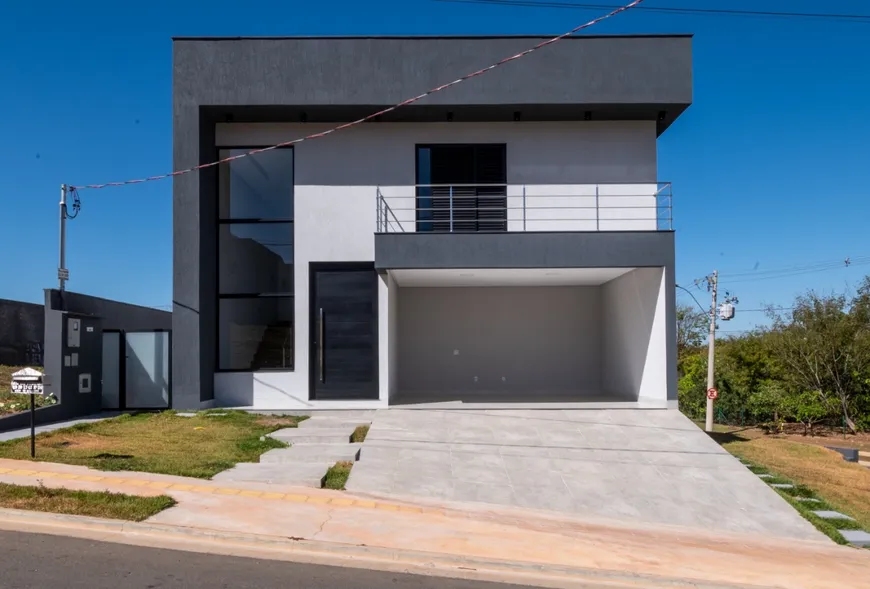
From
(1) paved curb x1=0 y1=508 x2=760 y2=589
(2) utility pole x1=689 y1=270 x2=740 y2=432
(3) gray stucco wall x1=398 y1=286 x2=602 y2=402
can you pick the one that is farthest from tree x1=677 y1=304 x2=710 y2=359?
(1) paved curb x1=0 y1=508 x2=760 y2=589

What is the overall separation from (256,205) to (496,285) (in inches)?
256

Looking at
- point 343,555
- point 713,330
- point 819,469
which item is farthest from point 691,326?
point 343,555

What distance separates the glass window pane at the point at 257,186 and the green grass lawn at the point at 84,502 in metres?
9.46

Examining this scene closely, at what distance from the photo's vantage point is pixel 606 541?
8.52 metres

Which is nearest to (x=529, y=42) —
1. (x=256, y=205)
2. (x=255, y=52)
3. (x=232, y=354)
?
(x=255, y=52)

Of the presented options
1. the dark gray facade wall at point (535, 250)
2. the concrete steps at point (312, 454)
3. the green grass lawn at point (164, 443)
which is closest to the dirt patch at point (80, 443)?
the green grass lawn at point (164, 443)

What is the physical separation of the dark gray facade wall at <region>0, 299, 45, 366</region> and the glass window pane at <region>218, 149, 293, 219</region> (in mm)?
8995

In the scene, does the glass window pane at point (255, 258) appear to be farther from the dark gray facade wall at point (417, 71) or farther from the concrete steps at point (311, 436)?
the concrete steps at point (311, 436)

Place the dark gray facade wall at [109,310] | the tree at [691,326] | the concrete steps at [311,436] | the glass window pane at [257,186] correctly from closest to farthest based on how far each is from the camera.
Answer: the concrete steps at [311,436] → the dark gray facade wall at [109,310] → the glass window pane at [257,186] → the tree at [691,326]

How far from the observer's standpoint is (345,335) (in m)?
16.4

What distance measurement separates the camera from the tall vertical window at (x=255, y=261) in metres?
16.8

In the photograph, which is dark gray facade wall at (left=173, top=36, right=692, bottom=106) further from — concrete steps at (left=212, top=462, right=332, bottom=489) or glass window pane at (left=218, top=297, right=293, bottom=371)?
concrete steps at (left=212, top=462, right=332, bottom=489)

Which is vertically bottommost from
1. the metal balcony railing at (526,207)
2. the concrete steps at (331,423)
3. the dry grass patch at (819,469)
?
the dry grass patch at (819,469)

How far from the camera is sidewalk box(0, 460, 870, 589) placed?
298 inches
